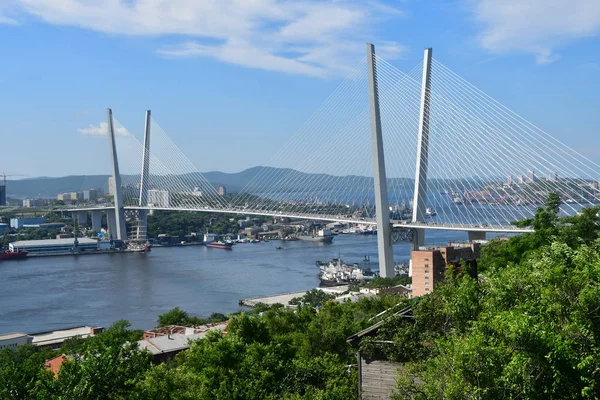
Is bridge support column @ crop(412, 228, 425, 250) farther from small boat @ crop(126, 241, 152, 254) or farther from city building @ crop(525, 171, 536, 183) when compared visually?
small boat @ crop(126, 241, 152, 254)

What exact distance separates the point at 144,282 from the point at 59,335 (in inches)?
244

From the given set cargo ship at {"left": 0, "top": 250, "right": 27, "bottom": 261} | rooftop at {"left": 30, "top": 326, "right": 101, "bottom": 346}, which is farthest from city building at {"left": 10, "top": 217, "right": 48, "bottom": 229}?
rooftop at {"left": 30, "top": 326, "right": 101, "bottom": 346}

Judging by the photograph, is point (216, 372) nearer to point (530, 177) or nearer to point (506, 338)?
point (506, 338)

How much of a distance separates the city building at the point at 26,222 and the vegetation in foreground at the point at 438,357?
108 feet

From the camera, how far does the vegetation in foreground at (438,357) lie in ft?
8.07

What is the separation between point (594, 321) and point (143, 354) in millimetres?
2113

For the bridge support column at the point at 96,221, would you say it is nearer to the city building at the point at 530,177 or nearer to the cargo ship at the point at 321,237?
the cargo ship at the point at 321,237

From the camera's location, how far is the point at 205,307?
12812 mm

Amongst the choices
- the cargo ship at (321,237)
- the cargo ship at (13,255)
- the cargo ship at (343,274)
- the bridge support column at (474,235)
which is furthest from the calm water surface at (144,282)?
the bridge support column at (474,235)

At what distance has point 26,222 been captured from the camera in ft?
117

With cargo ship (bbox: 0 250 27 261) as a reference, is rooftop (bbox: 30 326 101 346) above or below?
below

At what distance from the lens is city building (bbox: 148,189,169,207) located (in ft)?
83.5

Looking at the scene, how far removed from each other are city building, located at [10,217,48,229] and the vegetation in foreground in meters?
33.1

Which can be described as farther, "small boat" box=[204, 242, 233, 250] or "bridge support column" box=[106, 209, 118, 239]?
"small boat" box=[204, 242, 233, 250]
